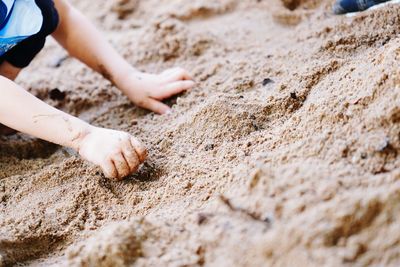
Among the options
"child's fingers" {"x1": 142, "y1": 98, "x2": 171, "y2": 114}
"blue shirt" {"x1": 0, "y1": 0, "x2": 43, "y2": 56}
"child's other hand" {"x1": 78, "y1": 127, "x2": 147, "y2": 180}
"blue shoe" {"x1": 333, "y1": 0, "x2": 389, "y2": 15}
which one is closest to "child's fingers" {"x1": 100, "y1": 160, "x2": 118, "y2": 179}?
"child's other hand" {"x1": 78, "y1": 127, "x2": 147, "y2": 180}

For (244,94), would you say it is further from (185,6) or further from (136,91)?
(185,6)

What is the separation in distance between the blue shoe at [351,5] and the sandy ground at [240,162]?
0.04 m

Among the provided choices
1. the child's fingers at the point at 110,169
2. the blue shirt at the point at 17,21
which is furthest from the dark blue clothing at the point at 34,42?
the child's fingers at the point at 110,169

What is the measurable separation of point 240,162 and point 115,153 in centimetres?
27

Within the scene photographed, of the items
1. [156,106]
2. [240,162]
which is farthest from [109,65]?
[240,162]

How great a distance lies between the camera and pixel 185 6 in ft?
6.15

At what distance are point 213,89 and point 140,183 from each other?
0.41 m

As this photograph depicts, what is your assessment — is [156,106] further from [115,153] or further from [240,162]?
[240,162]

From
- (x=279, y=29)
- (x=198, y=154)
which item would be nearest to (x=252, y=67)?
(x=279, y=29)

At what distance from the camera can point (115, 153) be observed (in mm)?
1044

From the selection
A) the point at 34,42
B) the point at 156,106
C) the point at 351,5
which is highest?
the point at 351,5

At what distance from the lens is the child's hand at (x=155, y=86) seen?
1.40 meters

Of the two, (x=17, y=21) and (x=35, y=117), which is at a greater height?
(x=17, y=21)

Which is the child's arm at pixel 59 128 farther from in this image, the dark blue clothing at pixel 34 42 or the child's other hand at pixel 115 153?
the dark blue clothing at pixel 34 42
